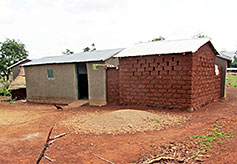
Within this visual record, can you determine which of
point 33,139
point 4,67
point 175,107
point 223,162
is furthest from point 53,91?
point 4,67

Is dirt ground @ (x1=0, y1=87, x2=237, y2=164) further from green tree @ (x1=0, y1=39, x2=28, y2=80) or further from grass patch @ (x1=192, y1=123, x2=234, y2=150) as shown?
green tree @ (x1=0, y1=39, x2=28, y2=80)

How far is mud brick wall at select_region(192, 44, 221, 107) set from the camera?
7.69 m

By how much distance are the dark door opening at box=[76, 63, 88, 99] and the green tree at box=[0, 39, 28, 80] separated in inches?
722

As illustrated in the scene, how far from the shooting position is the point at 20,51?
26938 millimetres

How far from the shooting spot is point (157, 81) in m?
8.21

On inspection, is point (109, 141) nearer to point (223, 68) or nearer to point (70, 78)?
point (70, 78)

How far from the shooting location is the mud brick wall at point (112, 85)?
976 centimetres

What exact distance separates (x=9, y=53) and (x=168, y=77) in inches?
1018

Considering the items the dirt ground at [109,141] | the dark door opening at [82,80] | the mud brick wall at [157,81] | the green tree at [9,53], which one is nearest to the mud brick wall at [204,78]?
the mud brick wall at [157,81]

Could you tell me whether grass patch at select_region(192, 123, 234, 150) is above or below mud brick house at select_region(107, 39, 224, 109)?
below

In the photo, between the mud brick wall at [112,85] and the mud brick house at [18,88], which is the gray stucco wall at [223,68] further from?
the mud brick house at [18,88]

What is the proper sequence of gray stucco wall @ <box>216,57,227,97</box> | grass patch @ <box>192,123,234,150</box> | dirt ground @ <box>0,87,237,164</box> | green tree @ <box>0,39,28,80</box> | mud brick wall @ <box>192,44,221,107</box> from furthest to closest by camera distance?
1. green tree @ <box>0,39,28,80</box>
2. gray stucco wall @ <box>216,57,227,97</box>
3. mud brick wall @ <box>192,44,221,107</box>
4. grass patch @ <box>192,123,234,150</box>
5. dirt ground @ <box>0,87,237,164</box>

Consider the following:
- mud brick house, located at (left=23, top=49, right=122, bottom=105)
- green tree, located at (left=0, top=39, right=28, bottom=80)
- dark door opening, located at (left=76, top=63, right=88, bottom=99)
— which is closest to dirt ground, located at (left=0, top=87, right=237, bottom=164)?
mud brick house, located at (left=23, top=49, right=122, bottom=105)

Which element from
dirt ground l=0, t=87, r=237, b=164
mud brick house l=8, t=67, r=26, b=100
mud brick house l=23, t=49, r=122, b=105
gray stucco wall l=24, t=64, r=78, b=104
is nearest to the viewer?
dirt ground l=0, t=87, r=237, b=164
